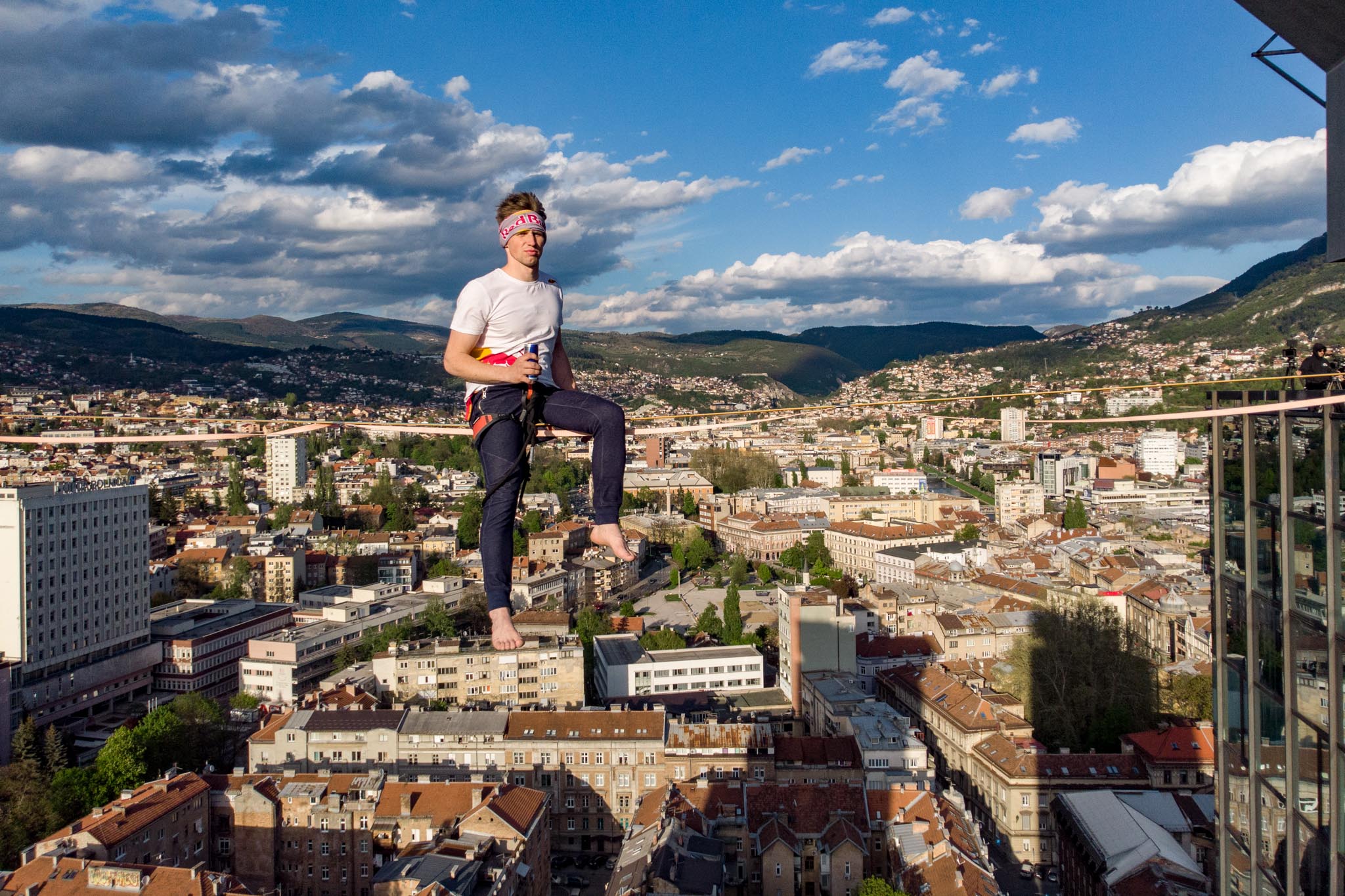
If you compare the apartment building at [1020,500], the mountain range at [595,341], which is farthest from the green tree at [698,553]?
the mountain range at [595,341]

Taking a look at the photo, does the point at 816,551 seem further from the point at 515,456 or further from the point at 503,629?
the point at 515,456

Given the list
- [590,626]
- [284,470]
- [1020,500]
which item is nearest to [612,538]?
[590,626]

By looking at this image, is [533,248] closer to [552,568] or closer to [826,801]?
[826,801]

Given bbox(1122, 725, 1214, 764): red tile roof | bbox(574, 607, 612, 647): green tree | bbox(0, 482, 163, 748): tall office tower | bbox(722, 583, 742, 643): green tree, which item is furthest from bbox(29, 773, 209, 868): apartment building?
bbox(1122, 725, 1214, 764): red tile roof

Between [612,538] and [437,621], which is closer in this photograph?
[612,538]

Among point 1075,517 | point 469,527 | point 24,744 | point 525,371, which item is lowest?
point 24,744

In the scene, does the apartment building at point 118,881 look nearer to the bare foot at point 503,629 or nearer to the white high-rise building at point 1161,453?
the bare foot at point 503,629
